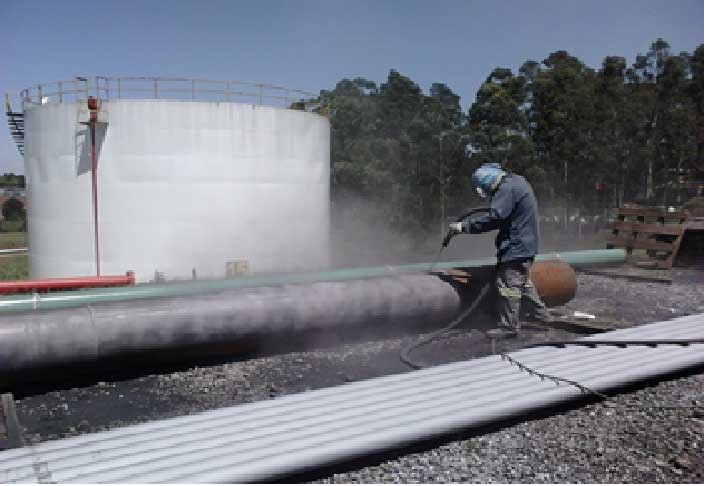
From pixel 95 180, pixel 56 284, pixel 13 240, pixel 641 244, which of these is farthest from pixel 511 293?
pixel 13 240

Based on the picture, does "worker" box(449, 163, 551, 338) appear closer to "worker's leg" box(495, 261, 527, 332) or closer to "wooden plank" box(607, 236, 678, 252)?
"worker's leg" box(495, 261, 527, 332)

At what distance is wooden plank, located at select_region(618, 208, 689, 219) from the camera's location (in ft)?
36.0

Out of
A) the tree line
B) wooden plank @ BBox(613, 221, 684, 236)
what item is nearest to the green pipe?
wooden plank @ BBox(613, 221, 684, 236)

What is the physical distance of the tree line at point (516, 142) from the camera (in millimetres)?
24969

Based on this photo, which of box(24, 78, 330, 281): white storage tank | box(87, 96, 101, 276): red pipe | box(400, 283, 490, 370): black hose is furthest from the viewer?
box(24, 78, 330, 281): white storage tank

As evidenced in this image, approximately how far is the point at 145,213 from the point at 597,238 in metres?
18.8

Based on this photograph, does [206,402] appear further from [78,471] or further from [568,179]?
[568,179]

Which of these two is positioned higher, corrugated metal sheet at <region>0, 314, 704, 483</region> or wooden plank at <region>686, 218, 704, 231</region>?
wooden plank at <region>686, 218, 704, 231</region>

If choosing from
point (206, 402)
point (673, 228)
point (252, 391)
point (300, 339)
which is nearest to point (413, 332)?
point (300, 339)

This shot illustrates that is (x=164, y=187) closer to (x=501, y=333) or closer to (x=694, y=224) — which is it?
(x=501, y=333)

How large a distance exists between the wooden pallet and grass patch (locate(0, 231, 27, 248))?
3867 centimetres

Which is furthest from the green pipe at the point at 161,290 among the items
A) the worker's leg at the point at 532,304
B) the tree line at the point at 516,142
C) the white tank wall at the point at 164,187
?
the tree line at the point at 516,142

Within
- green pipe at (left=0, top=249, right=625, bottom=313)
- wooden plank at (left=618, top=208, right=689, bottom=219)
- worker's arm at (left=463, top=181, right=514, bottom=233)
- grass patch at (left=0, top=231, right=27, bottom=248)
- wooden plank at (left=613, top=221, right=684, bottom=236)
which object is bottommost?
grass patch at (left=0, top=231, right=27, bottom=248)

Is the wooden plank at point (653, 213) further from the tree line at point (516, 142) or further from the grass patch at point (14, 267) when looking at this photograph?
the grass patch at point (14, 267)
